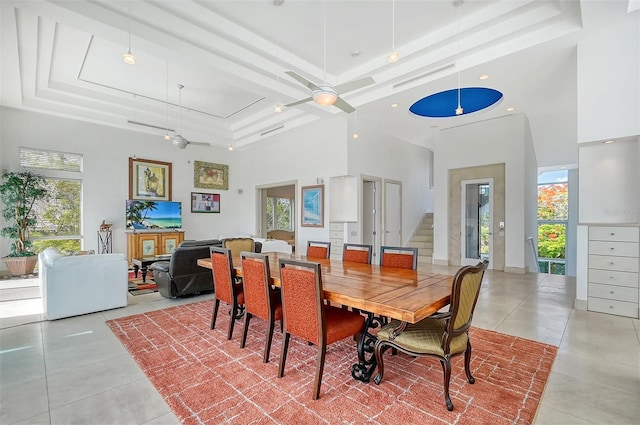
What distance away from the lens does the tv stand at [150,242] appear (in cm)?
706

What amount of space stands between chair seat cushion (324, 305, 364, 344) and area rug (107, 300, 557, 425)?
0.37 m

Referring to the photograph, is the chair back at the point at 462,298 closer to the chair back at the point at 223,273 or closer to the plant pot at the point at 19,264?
the chair back at the point at 223,273

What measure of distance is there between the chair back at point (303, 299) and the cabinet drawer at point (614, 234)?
3.85 m

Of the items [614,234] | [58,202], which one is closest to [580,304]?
[614,234]

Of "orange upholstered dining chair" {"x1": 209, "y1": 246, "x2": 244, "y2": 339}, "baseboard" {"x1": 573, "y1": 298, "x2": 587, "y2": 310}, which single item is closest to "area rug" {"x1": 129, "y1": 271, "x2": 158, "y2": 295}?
"orange upholstered dining chair" {"x1": 209, "y1": 246, "x2": 244, "y2": 339}

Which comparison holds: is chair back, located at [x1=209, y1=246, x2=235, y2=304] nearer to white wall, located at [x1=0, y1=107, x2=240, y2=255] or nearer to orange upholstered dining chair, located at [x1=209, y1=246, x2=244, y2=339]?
orange upholstered dining chair, located at [x1=209, y1=246, x2=244, y2=339]

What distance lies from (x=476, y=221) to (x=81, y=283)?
7.49 metres

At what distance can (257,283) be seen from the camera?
8.67 ft

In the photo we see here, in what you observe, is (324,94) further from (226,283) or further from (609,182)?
(609,182)

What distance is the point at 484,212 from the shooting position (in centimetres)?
698

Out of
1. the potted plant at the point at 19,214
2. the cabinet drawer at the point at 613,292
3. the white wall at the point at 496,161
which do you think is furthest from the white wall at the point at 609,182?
the potted plant at the point at 19,214

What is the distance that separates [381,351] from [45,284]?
12.9ft

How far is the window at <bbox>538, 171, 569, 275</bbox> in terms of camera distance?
11039mm

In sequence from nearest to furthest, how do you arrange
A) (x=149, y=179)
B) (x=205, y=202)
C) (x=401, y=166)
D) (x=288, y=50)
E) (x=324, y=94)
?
(x=324, y=94) < (x=288, y=50) < (x=149, y=179) < (x=401, y=166) < (x=205, y=202)
